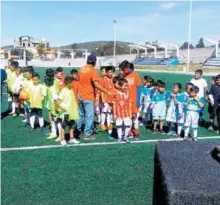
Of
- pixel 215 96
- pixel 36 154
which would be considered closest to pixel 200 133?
pixel 215 96

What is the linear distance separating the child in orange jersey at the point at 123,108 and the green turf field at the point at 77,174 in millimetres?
479

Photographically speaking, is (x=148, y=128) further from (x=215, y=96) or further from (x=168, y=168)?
(x=168, y=168)

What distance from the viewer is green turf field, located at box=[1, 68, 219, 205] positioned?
464 centimetres

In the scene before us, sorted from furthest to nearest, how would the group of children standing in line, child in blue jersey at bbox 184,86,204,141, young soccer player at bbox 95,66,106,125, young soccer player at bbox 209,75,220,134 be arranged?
young soccer player at bbox 209,75,220,134 < young soccer player at bbox 95,66,106,125 < child in blue jersey at bbox 184,86,204,141 < the group of children standing in line

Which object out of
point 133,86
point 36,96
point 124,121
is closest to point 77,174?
point 124,121

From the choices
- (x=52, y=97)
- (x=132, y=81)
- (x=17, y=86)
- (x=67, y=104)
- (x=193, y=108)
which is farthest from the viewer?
(x=17, y=86)

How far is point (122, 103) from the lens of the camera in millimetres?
7738

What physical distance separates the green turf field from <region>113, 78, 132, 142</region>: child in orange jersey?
479mm

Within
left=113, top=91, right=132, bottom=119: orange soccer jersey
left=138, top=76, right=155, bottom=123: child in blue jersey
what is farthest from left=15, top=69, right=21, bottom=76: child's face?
left=113, top=91, right=132, bottom=119: orange soccer jersey

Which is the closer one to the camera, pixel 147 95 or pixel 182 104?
pixel 182 104

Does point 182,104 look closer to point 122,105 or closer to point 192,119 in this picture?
point 192,119

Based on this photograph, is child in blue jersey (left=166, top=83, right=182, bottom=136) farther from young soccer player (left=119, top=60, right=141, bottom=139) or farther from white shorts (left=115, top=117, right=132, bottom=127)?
Answer: white shorts (left=115, top=117, right=132, bottom=127)

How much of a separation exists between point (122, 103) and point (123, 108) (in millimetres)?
99

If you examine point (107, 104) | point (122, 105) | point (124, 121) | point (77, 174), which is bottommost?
point (77, 174)
